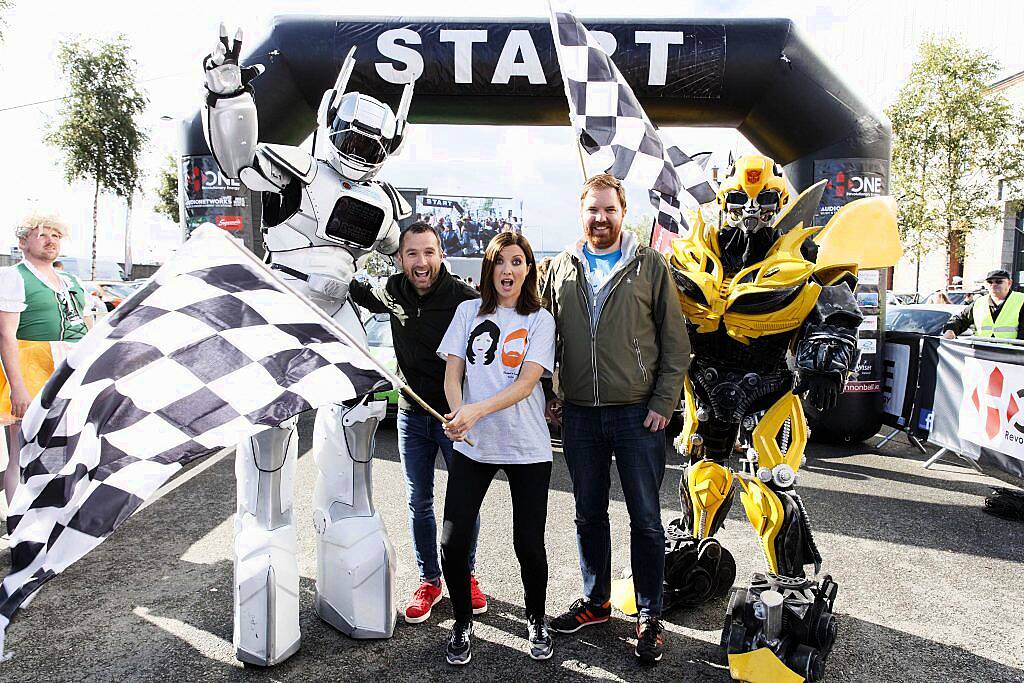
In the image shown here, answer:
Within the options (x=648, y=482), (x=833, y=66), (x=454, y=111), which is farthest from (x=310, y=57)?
(x=648, y=482)

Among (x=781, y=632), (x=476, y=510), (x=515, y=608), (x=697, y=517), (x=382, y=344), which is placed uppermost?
(x=382, y=344)

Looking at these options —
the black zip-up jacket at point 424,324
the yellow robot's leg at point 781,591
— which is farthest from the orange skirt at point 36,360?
the yellow robot's leg at point 781,591

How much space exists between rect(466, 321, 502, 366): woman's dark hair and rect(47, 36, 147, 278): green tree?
2416cm

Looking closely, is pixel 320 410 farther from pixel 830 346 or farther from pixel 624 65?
pixel 624 65

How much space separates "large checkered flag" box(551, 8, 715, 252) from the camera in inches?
131

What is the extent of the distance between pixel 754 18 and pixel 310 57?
396 centimetres

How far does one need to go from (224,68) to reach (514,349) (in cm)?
161

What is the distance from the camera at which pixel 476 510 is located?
8.27ft

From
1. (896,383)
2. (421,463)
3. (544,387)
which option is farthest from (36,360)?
(896,383)

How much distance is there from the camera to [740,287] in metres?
2.69

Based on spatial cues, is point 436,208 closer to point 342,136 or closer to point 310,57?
point 310,57

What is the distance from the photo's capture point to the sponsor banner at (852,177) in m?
5.84

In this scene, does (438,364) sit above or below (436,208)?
below

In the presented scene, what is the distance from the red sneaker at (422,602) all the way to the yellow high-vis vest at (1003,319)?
5.61 m
